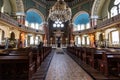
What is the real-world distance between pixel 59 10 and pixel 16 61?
12926 mm

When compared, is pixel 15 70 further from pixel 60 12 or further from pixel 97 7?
pixel 97 7

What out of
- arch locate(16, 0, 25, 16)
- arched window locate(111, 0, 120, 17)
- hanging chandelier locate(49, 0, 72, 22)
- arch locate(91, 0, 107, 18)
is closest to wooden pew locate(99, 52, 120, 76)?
hanging chandelier locate(49, 0, 72, 22)

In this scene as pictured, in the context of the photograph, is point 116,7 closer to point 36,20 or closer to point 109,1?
point 109,1

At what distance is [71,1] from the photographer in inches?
1340

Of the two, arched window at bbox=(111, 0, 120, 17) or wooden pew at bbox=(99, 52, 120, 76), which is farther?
arched window at bbox=(111, 0, 120, 17)

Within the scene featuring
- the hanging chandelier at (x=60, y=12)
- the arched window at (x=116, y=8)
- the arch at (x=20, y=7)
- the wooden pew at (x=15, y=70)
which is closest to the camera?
the wooden pew at (x=15, y=70)

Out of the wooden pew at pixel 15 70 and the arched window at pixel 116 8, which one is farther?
the arched window at pixel 116 8

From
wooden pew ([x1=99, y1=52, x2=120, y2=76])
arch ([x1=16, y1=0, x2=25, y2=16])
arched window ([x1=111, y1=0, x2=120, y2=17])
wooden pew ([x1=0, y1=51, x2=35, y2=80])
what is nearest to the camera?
wooden pew ([x1=0, y1=51, x2=35, y2=80])

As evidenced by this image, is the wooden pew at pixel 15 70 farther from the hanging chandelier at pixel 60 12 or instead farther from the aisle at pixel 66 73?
the hanging chandelier at pixel 60 12

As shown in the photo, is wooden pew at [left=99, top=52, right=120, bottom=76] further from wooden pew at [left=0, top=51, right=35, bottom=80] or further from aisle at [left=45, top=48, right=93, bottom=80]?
wooden pew at [left=0, top=51, right=35, bottom=80]

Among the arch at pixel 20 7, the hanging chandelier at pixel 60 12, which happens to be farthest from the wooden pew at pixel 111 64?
the arch at pixel 20 7

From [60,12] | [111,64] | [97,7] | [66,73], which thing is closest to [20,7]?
[60,12]

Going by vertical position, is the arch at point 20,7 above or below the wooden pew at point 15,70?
above

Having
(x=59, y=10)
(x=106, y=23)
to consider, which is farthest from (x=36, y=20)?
(x=106, y=23)
